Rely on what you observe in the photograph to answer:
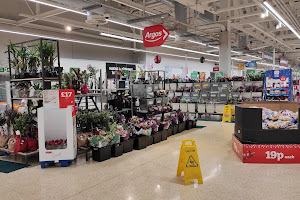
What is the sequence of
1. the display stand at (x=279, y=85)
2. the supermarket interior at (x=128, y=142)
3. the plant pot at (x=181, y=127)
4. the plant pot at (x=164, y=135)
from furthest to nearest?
1. the display stand at (x=279, y=85)
2. the plant pot at (x=181, y=127)
3. the plant pot at (x=164, y=135)
4. the supermarket interior at (x=128, y=142)

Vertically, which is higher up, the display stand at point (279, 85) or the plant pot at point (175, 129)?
the display stand at point (279, 85)

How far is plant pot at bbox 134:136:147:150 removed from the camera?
591 centimetres

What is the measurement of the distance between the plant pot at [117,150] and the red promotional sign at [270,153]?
2583 mm

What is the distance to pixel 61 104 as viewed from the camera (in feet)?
15.9

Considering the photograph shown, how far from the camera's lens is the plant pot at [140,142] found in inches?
233

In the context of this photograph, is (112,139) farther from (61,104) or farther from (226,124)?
(226,124)

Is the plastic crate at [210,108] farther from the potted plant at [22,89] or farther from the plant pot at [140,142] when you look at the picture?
the potted plant at [22,89]

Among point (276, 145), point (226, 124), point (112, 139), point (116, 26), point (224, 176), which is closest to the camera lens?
point (224, 176)

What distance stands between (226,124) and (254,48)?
12.4 meters

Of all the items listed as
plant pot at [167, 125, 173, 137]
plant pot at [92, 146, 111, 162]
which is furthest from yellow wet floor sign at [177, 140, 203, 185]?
plant pot at [167, 125, 173, 137]

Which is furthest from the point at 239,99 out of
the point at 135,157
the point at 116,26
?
the point at 116,26

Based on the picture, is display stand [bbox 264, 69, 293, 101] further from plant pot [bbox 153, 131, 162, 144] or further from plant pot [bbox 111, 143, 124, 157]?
plant pot [bbox 111, 143, 124, 157]

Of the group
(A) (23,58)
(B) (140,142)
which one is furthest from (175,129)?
(A) (23,58)

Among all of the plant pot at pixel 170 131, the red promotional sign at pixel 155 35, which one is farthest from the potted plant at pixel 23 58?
the plant pot at pixel 170 131
